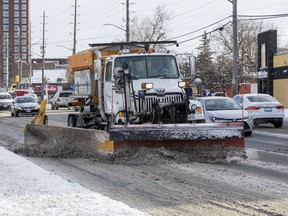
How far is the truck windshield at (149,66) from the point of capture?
14.7 metres

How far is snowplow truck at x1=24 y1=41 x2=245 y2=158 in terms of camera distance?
38.8 feet

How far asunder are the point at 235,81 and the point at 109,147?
2357 centimetres

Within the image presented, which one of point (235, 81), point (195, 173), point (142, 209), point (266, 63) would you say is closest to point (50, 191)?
point (142, 209)

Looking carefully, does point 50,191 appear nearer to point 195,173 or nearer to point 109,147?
point 195,173

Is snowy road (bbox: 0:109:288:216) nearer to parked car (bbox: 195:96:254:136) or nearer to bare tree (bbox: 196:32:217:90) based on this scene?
parked car (bbox: 195:96:254:136)

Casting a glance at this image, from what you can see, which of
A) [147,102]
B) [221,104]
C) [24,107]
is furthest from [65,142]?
[24,107]

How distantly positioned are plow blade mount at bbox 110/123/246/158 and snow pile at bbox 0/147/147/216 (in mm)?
2353

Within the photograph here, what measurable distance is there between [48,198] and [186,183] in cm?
269

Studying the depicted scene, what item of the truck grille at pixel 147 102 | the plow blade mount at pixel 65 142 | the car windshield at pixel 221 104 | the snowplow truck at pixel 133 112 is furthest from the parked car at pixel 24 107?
the truck grille at pixel 147 102

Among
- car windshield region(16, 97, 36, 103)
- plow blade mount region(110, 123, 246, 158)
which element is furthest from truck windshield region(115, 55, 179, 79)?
car windshield region(16, 97, 36, 103)

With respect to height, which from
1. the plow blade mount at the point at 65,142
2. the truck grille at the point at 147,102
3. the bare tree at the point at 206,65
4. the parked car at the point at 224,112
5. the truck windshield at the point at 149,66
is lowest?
the plow blade mount at the point at 65,142

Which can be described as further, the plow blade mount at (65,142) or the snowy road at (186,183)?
the plow blade mount at (65,142)

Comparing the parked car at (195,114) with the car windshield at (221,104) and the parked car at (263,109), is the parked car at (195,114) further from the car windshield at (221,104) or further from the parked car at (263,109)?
the parked car at (263,109)

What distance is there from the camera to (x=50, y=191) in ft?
26.2
